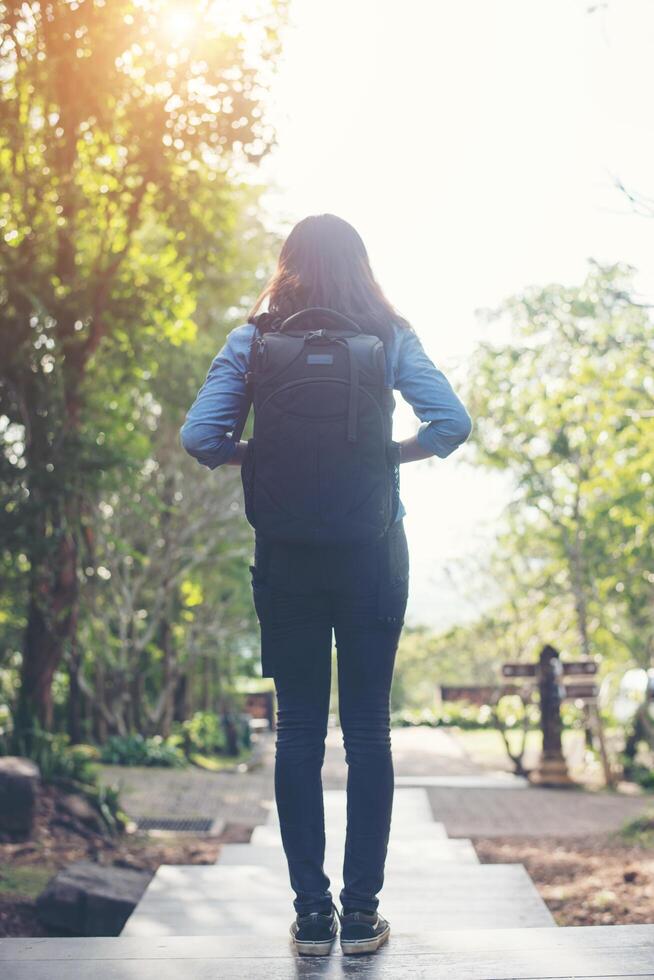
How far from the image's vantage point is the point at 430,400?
2.71 meters

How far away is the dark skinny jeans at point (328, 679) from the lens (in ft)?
8.52

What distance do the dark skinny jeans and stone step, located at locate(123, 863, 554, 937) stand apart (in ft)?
3.15

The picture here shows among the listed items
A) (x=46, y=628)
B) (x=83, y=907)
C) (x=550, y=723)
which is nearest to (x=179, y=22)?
(x=46, y=628)

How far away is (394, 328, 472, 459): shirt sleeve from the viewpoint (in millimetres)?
2688

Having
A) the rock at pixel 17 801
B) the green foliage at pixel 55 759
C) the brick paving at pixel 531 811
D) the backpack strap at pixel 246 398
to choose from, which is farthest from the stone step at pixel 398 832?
Result: the backpack strap at pixel 246 398

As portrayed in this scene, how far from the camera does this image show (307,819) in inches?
104

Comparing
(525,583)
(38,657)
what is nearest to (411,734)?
(525,583)

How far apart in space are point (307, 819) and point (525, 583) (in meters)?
14.5

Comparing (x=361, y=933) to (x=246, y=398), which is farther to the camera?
(x=246, y=398)

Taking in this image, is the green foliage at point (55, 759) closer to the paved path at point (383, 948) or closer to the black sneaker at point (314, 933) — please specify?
the paved path at point (383, 948)

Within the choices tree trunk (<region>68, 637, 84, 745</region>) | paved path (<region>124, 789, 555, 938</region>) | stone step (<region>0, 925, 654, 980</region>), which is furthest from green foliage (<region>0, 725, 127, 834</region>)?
tree trunk (<region>68, 637, 84, 745</region>)

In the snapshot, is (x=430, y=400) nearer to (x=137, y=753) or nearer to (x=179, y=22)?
(x=179, y=22)

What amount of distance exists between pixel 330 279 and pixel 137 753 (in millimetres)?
12507

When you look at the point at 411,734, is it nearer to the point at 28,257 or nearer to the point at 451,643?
the point at 451,643
